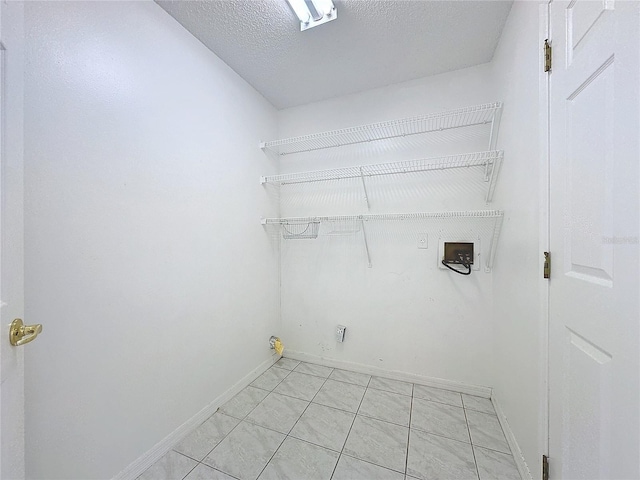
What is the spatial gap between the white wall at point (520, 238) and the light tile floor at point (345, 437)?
0.87 ft

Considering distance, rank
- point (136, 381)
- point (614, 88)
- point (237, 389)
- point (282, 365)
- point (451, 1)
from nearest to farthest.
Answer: point (614, 88) < point (136, 381) < point (451, 1) < point (237, 389) < point (282, 365)

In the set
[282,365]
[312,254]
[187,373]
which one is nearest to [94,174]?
[187,373]

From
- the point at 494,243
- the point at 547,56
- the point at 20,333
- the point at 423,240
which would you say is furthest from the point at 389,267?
the point at 20,333

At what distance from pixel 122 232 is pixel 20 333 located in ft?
1.86

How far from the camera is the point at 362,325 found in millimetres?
2152

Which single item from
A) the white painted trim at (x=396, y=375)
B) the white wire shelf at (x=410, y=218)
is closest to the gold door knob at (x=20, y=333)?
the white wire shelf at (x=410, y=218)

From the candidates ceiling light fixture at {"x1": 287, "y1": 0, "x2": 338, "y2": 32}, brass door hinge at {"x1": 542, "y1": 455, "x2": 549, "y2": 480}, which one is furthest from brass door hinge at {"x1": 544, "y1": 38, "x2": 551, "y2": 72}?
brass door hinge at {"x1": 542, "y1": 455, "x2": 549, "y2": 480}

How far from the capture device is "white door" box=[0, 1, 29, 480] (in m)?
0.69

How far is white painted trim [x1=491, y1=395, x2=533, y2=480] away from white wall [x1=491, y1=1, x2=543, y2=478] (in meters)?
0.05

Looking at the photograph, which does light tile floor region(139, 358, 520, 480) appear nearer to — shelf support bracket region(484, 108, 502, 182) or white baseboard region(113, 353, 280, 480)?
white baseboard region(113, 353, 280, 480)

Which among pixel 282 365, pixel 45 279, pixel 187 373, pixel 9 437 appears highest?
pixel 45 279

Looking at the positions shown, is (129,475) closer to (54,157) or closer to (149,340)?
(149,340)

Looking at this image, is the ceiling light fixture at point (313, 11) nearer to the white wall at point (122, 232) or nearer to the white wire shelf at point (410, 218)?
the white wall at point (122, 232)

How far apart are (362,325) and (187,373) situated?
1366mm
